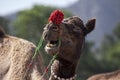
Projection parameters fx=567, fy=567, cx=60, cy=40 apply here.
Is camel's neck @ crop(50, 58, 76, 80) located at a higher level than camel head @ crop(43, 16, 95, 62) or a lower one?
lower

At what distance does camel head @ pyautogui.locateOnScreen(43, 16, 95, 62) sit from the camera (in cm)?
585

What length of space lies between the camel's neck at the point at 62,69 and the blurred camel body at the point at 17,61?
0.94ft

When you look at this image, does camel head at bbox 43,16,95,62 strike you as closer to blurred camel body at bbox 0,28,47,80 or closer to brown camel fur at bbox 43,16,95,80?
brown camel fur at bbox 43,16,95,80

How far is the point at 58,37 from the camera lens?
602 centimetres

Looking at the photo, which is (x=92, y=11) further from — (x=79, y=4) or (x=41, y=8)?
(x=41, y=8)

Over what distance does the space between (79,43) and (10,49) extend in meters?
1.03

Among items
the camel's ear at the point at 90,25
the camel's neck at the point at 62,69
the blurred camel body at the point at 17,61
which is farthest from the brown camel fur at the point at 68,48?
the blurred camel body at the point at 17,61

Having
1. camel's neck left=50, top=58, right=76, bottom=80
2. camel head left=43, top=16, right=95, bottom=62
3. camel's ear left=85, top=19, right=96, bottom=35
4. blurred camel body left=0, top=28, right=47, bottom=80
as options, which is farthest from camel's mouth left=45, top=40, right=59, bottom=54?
camel's ear left=85, top=19, right=96, bottom=35

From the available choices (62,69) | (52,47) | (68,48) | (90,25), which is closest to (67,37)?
(68,48)

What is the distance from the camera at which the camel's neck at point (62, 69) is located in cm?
637

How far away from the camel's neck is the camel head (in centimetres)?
7

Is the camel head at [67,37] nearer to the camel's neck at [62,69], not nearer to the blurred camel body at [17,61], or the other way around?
the camel's neck at [62,69]

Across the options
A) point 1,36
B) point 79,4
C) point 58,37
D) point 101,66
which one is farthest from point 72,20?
point 79,4

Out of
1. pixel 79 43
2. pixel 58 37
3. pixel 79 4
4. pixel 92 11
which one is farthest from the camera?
pixel 79 4
